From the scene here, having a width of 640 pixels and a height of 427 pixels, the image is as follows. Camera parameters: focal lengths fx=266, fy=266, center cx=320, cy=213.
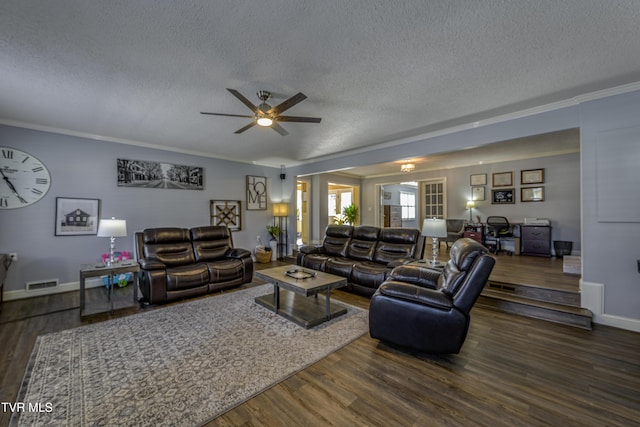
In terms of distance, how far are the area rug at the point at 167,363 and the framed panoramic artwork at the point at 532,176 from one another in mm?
5956

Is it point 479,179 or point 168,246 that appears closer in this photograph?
point 168,246

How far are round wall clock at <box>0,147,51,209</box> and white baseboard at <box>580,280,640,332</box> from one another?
7476 millimetres

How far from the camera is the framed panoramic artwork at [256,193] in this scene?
21.7 ft

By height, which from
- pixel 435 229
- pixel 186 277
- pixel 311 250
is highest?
pixel 435 229

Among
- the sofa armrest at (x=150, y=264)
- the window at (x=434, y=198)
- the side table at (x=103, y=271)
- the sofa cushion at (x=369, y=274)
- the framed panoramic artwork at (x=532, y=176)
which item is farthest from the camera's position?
the window at (x=434, y=198)

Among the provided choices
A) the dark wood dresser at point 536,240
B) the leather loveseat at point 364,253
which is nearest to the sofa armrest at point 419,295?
the leather loveseat at point 364,253

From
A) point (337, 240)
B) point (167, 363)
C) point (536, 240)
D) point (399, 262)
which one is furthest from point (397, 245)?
point (536, 240)

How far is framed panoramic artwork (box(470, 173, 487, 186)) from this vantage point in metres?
7.18

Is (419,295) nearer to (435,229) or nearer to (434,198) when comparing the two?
(435,229)

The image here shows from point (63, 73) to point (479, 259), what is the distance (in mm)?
4153

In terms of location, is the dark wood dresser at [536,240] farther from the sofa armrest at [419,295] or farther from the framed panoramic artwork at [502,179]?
the sofa armrest at [419,295]

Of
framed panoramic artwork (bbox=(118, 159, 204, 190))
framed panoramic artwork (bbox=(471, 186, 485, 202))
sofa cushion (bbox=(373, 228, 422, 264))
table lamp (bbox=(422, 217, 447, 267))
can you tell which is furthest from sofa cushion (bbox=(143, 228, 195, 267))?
framed panoramic artwork (bbox=(471, 186, 485, 202))

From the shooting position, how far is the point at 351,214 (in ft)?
30.5

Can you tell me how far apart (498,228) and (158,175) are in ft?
Answer: 25.3
